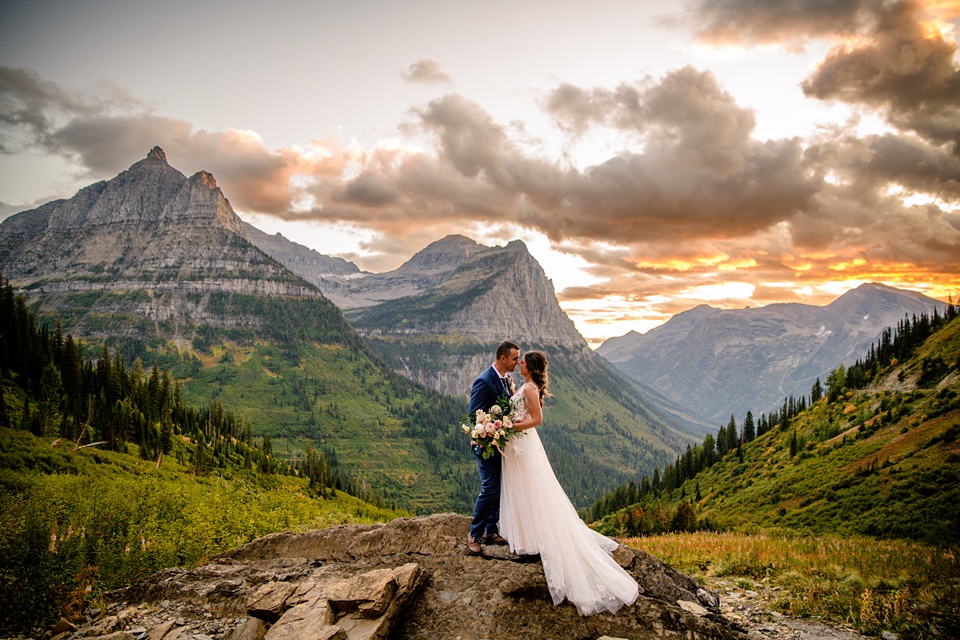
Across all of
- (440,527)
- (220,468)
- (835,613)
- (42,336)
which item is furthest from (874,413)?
(42,336)

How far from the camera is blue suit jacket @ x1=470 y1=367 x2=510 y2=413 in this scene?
37.3 ft

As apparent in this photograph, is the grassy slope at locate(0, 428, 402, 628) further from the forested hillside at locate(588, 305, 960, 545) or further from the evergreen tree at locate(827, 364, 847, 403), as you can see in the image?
the evergreen tree at locate(827, 364, 847, 403)

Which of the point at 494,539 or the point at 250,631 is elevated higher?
the point at 494,539

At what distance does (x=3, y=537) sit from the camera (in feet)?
38.8

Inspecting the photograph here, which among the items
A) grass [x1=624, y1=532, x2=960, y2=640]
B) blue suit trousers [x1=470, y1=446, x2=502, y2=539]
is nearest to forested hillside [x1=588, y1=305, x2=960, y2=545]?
grass [x1=624, y1=532, x2=960, y2=640]

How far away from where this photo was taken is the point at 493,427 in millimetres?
10883

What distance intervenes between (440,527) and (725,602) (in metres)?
7.86

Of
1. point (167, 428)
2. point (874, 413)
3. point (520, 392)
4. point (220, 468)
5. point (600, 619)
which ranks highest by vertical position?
point (520, 392)

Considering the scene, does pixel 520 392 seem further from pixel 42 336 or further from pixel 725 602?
pixel 42 336

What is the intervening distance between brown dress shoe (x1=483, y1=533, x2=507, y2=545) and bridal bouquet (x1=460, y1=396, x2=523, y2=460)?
2.06m

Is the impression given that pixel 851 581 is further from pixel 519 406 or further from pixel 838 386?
pixel 838 386

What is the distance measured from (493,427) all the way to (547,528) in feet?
8.23

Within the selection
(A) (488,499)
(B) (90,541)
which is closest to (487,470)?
(A) (488,499)

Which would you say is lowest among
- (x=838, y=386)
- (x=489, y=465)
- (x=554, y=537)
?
(x=838, y=386)
